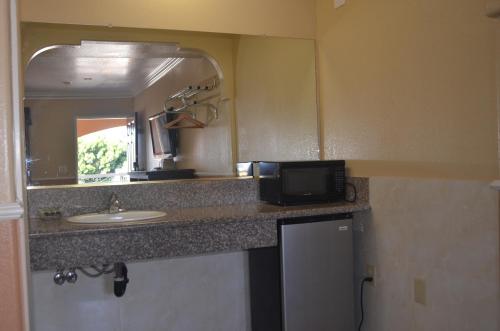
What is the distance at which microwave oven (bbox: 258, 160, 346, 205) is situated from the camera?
238cm

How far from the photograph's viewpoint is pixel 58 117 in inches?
88.4

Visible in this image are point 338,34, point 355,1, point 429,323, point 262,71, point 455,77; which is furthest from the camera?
point 262,71

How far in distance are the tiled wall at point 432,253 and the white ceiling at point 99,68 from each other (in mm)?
1281

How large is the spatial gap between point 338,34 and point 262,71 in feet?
1.61

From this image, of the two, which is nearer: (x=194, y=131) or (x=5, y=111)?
(x=5, y=111)

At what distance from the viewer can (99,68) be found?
93.1 inches

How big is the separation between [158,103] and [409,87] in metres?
1.25

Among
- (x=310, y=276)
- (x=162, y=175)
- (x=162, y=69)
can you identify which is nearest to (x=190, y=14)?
(x=162, y=69)

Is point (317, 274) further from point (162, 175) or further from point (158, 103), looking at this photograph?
point (158, 103)

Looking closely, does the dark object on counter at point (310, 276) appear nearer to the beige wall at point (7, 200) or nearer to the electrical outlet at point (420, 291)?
the electrical outlet at point (420, 291)

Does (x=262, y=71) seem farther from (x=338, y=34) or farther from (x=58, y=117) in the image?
(x=58, y=117)

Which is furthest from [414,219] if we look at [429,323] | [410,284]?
[429,323]

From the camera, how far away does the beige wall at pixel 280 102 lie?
2732 millimetres

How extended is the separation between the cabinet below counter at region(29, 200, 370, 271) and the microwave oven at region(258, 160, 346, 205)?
0.13m
